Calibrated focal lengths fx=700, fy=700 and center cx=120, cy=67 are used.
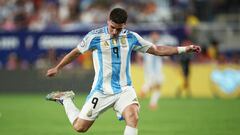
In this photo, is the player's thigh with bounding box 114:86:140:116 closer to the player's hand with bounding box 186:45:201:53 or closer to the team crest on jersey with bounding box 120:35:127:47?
the team crest on jersey with bounding box 120:35:127:47

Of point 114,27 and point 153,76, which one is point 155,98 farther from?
point 114,27

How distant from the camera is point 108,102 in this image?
37.7 ft

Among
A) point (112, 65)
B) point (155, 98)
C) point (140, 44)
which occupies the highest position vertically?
point (140, 44)

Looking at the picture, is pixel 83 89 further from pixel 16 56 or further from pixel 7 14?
pixel 7 14

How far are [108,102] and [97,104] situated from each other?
0.19 meters

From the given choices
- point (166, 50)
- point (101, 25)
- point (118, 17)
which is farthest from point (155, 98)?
point (118, 17)

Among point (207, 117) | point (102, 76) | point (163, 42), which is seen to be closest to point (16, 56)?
point (163, 42)

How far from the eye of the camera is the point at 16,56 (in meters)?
30.7

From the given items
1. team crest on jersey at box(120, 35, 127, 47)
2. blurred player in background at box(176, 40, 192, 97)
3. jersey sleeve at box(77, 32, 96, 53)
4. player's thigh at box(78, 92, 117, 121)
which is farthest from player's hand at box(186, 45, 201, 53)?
blurred player in background at box(176, 40, 192, 97)

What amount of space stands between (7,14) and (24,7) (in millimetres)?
845

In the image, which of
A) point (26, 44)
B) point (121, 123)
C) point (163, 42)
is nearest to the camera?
point (121, 123)

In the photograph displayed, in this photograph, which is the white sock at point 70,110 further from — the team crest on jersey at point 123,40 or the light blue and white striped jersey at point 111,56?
the team crest on jersey at point 123,40

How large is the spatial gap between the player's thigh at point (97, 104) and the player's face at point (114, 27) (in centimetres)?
106

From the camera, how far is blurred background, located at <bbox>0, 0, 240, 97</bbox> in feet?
94.3
